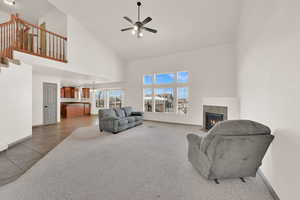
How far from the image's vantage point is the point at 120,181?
73.9 inches

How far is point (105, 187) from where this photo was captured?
1.74 metres

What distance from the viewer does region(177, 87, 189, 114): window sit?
20.8 ft

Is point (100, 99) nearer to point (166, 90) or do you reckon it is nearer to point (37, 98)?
point (37, 98)

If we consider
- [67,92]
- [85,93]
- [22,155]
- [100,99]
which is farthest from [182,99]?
[67,92]

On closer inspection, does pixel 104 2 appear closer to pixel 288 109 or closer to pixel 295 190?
pixel 288 109

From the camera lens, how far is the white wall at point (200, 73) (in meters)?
5.24

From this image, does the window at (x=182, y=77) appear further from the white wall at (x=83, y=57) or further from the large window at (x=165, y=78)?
the white wall at (x=83, y=57)

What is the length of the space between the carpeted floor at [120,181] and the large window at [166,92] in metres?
3.93

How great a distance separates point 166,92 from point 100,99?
6.01 metres

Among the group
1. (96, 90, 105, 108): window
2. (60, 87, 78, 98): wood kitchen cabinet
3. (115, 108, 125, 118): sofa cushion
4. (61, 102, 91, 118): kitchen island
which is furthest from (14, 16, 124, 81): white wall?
Result: (60, 87, 78, 98): wood kitchen cabinet

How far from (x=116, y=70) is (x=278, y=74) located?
7.21 m

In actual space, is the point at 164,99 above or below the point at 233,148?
above

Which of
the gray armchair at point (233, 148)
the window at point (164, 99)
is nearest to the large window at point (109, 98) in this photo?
the window at point (164, 99)

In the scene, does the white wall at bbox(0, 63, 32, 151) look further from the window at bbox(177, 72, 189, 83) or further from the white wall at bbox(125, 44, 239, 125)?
the window at bbox(177, 72, 189, 83)
